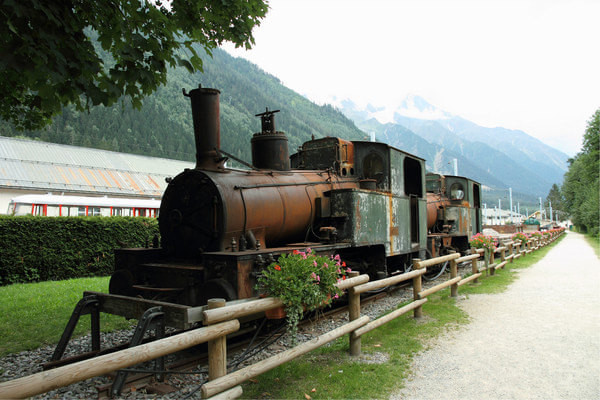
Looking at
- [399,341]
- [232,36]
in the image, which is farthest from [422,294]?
[232,36]

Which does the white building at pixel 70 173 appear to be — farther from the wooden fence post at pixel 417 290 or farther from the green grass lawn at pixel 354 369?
the green grass lawn at pixel 354 369

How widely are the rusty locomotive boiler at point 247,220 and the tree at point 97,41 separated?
0.99 meters

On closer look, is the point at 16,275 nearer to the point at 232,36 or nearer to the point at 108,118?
the point at 232,36

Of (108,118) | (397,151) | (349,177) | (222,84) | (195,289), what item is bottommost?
(195,289)

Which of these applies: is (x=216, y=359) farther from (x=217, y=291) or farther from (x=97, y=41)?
(x=97, y=41)

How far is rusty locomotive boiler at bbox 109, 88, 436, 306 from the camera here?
511cm

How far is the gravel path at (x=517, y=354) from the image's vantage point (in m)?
4.27

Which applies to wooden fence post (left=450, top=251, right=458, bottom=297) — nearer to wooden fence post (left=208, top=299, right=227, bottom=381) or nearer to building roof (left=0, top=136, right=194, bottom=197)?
wooden fence post (left=208, top=299, right=227, bottom=381)

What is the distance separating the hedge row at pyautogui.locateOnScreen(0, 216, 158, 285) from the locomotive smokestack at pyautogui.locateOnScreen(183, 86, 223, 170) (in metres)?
5.26

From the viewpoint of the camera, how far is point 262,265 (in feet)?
16.0

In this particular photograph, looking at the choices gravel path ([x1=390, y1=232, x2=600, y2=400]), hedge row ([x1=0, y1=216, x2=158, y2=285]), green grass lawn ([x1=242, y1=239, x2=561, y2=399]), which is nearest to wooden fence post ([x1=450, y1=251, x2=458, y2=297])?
gravel path ([x1=390, y1=232, x2=600, y2=400])

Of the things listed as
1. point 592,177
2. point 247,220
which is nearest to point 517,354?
point 247,220

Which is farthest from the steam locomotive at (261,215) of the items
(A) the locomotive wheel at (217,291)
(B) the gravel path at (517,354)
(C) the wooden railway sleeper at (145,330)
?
(B) the gravel path at (517,354)

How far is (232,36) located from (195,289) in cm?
410
